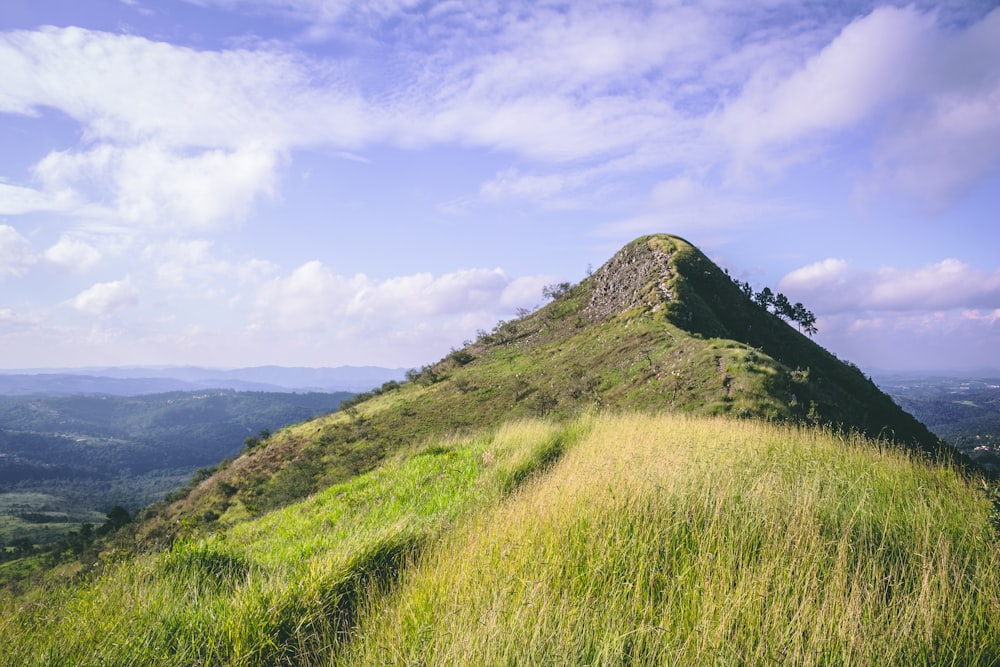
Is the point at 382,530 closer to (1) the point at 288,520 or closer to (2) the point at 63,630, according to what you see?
(2) the point at 63,630

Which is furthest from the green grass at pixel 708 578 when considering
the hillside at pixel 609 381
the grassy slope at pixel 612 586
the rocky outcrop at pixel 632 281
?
the rocky outcrop at pixel 632 281

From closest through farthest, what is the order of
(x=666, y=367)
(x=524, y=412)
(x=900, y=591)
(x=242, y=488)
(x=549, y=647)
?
1. (x=549, y=647)
2. (x=900, y=591)
3. (x=666, y=367)
4. (x=524, y=412)
5. (x=242, y=488)

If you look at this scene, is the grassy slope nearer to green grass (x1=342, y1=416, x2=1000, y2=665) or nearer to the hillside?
green grass (x1=342, y1=416, x2=1000, y2=665)

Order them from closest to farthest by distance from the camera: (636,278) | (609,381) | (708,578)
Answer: (708,578)
(609,381)
(636,278)

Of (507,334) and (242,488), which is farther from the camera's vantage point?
(507,334)

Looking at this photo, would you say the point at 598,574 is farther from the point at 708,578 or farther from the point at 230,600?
the point at 230,600

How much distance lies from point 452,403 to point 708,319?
19.2 meters

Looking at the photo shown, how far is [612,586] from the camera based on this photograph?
167 inches

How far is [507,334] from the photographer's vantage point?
51.6m

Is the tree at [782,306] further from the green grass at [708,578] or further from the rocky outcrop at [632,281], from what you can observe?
the green grass at [708,578]

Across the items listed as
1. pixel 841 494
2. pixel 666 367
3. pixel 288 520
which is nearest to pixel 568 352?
pixel 666 367

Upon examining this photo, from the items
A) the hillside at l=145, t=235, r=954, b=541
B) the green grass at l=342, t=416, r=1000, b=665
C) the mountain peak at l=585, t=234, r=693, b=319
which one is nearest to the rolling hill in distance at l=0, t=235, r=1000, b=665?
the green grass at l=342, t=416, r=1000, b=665

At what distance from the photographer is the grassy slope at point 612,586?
139 inches

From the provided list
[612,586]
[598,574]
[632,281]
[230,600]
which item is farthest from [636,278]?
[230,600]
